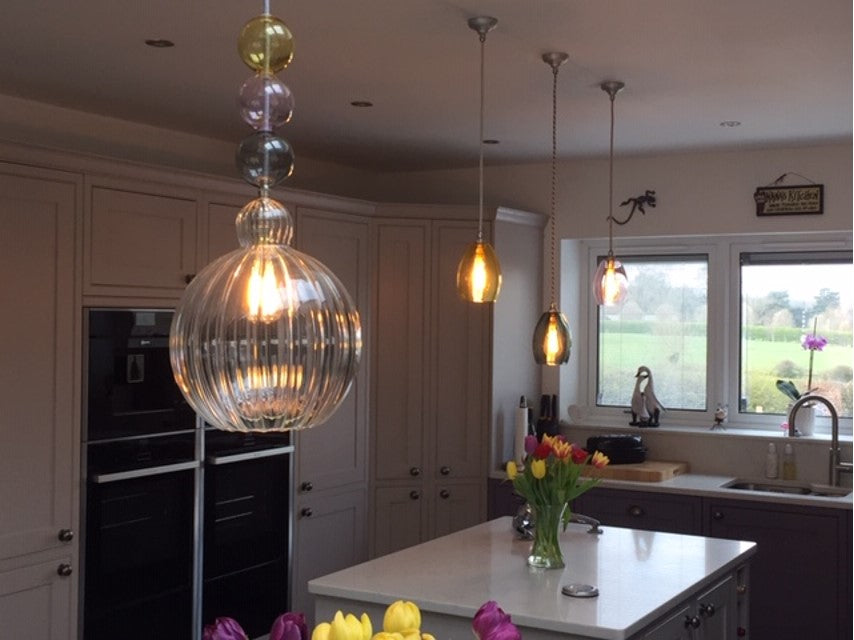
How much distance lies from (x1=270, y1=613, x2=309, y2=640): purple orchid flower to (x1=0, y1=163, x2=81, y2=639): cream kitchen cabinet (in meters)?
2.57

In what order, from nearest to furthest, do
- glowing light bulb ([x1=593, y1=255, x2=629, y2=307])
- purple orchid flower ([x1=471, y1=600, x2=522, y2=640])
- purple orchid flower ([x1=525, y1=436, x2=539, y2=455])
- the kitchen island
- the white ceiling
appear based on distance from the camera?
1. purple orchid flower ([x1=471, y1=600, x2=522, y2=640])
2. the kitchen island
3. the white ceiling
4. purple orchid flower ([x1=525, y1=436, x2=539, y2=455])
5. glowing light bulb ([x1=593, y1=255, x2=629, y2=307])

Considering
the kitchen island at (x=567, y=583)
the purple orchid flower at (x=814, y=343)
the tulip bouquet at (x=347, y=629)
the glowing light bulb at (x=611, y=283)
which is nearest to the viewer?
the tulip bouquet at (x=347, y=629)

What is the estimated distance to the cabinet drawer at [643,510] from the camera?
4.84 metres

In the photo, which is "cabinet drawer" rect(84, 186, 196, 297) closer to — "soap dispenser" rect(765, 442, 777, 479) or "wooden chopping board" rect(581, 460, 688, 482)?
"wooden chopping board" rect(581, 460, 688, 482)

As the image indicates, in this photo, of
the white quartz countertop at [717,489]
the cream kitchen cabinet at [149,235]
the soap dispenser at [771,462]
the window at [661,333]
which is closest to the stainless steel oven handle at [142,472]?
the cream kitchen cabinet at [149,235]

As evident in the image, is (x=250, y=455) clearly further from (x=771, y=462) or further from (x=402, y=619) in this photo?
(x=402, y=619)

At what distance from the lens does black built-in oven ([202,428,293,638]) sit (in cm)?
438

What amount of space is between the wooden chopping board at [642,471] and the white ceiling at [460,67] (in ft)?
4.88

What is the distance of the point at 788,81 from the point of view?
370 cm

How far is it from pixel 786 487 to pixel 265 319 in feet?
14.0

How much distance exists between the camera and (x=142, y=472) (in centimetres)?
399

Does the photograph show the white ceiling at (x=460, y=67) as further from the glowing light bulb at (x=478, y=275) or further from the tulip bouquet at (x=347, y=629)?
the tulip bouquet at (x=347, y=629)

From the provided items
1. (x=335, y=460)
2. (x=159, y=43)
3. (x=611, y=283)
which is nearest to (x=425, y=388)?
(x=335, y=460)

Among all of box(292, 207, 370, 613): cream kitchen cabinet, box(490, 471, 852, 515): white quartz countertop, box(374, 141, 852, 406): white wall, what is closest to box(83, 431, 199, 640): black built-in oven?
box(292, 207, 370, 613): cream kitchen cabinet
